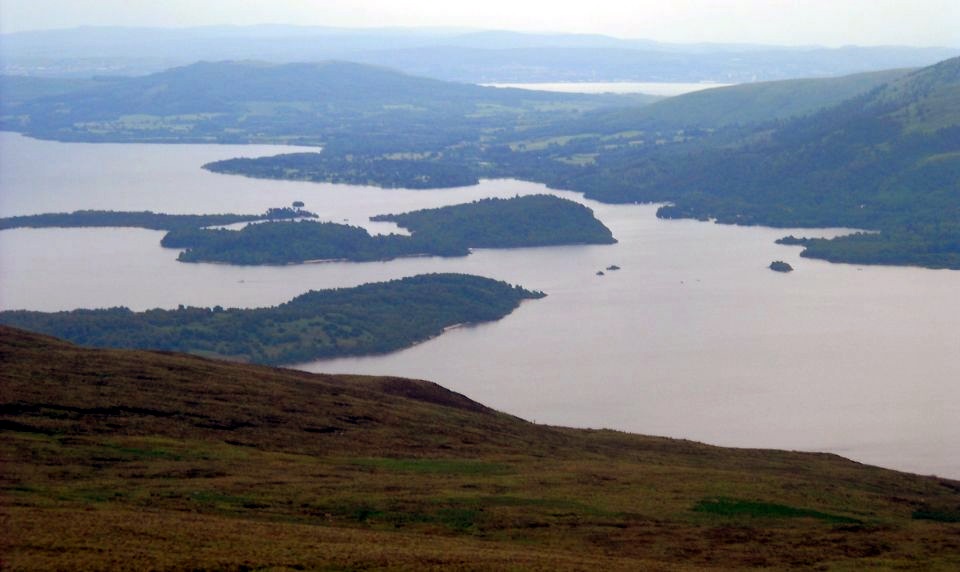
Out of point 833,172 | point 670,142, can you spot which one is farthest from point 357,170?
point 833,172

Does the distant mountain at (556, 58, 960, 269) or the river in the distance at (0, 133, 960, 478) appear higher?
the distant mountain at (556, 58, 960, 269)

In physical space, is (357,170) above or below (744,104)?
below

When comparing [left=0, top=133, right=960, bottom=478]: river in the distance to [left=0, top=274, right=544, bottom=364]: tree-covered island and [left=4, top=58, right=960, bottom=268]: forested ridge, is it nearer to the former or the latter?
[left=0, top=274, right=544, bottom=364]: tree-covered island

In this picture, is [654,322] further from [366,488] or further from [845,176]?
[845,176]

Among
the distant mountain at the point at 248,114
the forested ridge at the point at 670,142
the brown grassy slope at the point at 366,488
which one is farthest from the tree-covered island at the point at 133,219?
the brown grassy slope at the point at 366,488

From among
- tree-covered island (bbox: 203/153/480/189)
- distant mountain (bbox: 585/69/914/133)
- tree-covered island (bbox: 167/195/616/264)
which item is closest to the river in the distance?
tree-covered island (bbox: 167/195/616/264)

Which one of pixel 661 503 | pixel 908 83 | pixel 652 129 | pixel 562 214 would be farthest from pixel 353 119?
pixel 661 503
